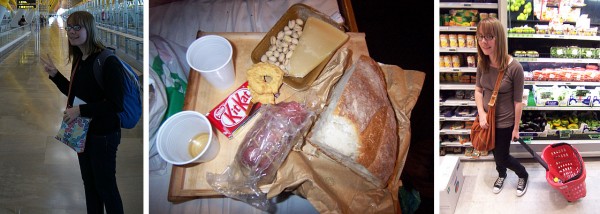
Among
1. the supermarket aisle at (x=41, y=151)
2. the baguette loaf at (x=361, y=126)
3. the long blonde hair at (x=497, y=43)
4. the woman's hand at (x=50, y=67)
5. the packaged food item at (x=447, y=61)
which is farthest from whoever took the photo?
the packaged food item at (x=447, y=61)

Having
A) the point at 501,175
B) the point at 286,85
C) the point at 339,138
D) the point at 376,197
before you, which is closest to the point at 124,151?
the point at 286,85

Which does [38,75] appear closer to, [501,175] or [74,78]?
[74,78]

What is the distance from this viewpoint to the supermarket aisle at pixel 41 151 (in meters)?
2.00

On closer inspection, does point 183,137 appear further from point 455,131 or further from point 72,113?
point 455,131

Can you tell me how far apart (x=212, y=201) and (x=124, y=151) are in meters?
0.39

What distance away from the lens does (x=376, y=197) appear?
1938 mm

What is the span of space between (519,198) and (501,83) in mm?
595

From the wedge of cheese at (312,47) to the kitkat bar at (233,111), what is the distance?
0.18 meters

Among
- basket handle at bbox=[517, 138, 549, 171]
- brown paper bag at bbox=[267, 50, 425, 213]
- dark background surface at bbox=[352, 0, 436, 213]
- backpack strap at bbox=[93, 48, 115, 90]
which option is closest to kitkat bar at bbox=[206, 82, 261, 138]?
brown paper bag at bbox=[267, 50, 425, 213]

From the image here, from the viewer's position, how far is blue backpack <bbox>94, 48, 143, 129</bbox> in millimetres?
1827

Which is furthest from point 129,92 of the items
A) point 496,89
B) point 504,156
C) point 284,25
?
point 504,156

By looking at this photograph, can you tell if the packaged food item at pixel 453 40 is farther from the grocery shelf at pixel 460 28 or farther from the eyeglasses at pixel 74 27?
the eyeglasses at pixel 74 27

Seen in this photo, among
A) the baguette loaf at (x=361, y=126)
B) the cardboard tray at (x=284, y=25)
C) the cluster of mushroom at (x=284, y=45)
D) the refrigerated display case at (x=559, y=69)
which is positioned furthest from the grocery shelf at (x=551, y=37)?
the cluster of mushroom at (x=284, y=45)

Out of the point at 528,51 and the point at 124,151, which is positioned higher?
the point at 528,51
